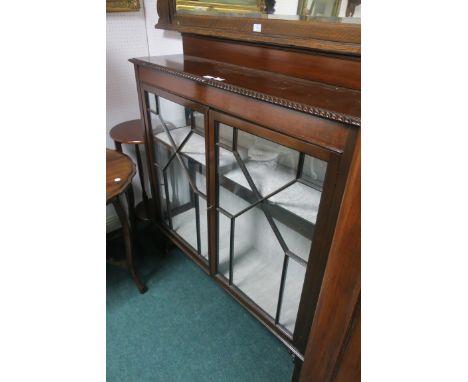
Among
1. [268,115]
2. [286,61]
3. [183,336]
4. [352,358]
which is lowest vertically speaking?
[183,336]

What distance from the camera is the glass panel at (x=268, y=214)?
76 cm

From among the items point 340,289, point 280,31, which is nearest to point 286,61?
point 280,31

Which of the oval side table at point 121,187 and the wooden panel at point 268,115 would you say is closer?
the wooden panel at point 268,115

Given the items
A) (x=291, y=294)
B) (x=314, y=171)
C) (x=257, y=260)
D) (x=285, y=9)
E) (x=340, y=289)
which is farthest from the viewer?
(x=257, y=260)

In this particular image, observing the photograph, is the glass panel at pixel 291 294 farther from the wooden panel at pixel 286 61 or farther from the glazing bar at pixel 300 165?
the wooden panel at pixel 286 61

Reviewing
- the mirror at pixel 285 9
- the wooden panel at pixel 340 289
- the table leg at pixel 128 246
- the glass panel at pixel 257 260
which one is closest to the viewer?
the wooden panel at pixel 340 289

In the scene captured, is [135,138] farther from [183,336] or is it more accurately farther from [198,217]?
[183,336]

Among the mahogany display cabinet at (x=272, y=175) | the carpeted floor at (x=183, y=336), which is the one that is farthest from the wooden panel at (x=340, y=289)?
the carpeted floor at (x=183, y=336)

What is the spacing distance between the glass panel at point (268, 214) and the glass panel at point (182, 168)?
13 centimetres

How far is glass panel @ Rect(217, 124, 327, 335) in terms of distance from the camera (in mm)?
760

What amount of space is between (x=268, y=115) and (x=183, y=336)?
3.31 ft

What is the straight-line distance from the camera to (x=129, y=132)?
1358 millimetres

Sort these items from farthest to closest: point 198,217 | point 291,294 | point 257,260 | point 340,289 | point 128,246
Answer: point 128,246, point 198,217, point 257,260, point 291,294, point 340,289

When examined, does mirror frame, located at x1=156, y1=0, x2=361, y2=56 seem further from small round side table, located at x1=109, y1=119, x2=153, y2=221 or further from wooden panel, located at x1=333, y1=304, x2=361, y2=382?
wooden panel, located at x1=333, y1=304, x2=361, y2=382
